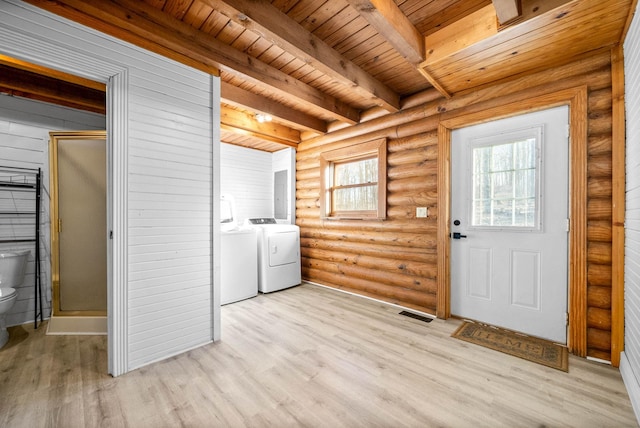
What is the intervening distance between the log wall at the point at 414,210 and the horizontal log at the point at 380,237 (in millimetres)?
12

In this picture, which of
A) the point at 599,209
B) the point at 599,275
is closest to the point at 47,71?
the point at 599,209

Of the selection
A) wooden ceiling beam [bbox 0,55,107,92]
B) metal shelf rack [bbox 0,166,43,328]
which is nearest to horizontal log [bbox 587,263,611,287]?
wooden ceiling beam [bbox 0,55,107,92]

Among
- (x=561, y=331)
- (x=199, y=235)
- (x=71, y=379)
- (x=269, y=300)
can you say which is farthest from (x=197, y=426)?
(x=561, y=331)

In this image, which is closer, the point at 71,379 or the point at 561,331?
the point at 71,379

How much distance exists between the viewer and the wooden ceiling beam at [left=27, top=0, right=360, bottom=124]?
70.1 inches

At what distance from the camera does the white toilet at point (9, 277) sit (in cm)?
229

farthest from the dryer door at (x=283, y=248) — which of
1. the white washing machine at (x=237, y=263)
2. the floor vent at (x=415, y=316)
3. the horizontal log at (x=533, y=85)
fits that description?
the horizontal log at (x=533, y=85)

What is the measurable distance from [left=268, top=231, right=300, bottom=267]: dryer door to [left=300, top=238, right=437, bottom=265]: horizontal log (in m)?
0.31

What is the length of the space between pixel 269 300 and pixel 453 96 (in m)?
3.28

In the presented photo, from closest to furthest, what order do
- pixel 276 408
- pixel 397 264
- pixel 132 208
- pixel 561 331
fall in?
1. pixel 276 408
2. pixel 132 208
3. pixel 561 331
4. pixel 397 264

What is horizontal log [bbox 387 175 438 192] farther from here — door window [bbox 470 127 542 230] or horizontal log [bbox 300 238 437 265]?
horizontal log [bbox 300 238 437 265]

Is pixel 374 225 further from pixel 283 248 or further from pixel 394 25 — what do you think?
pixel 394 25

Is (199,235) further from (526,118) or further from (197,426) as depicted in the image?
(526,118)

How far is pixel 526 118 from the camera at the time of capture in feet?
8.18
